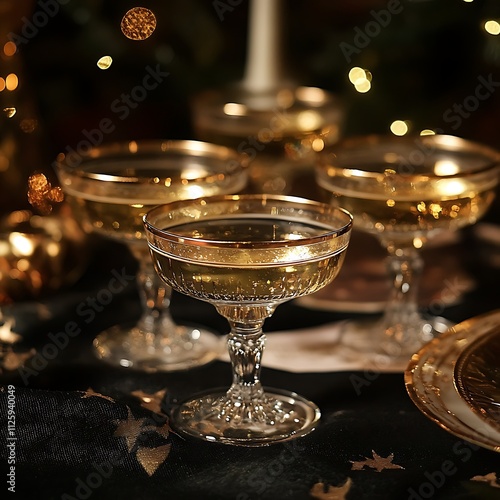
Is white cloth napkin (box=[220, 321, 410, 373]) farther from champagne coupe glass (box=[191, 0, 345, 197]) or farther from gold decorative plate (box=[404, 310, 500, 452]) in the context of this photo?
champagne coupe glass (box=[191, 0, 345, 197])

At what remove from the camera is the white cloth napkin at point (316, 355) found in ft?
3.11

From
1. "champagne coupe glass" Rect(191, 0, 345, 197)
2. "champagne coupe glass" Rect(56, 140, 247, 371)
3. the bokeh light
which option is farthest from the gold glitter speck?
"champagne coupe glass" Rect(56, 140, 247, 371)

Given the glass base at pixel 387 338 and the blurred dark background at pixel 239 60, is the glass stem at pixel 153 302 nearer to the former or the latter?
the glass base at pixel 387 338

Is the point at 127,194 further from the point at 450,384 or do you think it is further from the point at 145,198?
the point at 450,384

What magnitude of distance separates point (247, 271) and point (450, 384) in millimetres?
197

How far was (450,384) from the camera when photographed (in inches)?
30.8

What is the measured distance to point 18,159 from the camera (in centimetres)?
117

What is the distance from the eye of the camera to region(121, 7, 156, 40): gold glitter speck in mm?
1570

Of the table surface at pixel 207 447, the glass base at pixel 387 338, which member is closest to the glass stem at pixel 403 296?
the glass base at pixel 387 338

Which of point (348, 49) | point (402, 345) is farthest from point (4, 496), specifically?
point (348, 49)

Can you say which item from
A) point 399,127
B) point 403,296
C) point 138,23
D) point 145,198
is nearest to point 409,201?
point 403,296

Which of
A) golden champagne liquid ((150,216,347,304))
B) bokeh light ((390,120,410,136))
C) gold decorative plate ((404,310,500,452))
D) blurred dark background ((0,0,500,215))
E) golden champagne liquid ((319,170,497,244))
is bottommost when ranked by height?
gold decorative plate ((404,310,500,452))

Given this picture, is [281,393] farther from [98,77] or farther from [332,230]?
[98,77]

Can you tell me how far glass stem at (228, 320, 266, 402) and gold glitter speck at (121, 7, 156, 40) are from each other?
867 mm
